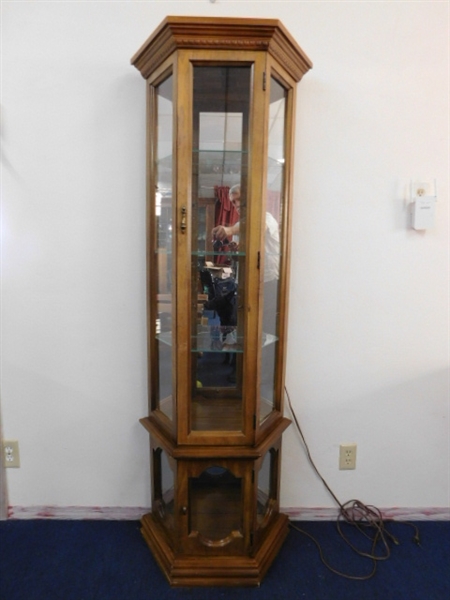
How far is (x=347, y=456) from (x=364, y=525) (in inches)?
12.6

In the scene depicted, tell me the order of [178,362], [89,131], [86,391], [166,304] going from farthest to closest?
[86,391]
[89,131]
[166,304]
[178,362]

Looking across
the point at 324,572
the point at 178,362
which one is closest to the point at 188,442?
the point at 178,362

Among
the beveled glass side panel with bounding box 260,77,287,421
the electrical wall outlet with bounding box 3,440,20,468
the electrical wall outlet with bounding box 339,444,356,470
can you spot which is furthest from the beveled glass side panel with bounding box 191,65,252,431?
the electrical wall outlet with bounding box 3,440,20,468

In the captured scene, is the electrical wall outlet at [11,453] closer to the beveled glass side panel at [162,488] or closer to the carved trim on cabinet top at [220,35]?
the beveled glass side panel at [162,488]

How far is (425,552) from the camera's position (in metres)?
1.45

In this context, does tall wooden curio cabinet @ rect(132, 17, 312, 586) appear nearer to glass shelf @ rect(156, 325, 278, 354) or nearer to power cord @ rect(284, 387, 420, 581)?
glass shelf @ rect(156, 325, 278, 354)

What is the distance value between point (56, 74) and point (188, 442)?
1.49m

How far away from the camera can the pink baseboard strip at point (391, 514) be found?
1604 millimetres

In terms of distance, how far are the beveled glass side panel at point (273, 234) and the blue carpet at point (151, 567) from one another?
2.05 feet

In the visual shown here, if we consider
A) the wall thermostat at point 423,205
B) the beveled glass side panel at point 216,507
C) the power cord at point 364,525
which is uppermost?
the wall thermostat at point 423,205

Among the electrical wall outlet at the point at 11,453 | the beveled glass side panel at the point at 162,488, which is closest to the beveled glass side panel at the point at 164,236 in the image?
the beveled glass side panel at the point at 162,488

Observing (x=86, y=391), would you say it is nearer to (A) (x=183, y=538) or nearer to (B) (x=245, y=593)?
(A) (x=183, y=538)

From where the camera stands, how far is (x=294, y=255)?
57.5 inches

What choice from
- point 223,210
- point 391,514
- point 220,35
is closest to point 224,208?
point 223,210
